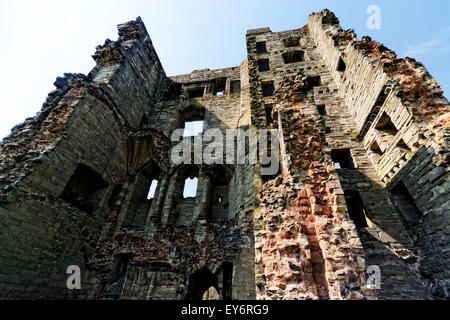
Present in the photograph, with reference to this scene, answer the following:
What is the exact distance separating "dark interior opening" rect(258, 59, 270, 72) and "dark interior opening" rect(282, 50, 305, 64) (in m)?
1.21

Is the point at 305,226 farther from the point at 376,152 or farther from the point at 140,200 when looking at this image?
the point at 140,200

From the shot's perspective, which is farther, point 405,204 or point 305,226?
point 405,204

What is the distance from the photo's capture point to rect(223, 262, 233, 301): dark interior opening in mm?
6723

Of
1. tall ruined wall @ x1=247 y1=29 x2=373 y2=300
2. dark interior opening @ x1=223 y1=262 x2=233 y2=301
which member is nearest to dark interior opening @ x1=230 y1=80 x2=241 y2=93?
tall ruined wall @ x1=247 y1=29 x2=373 y2=300

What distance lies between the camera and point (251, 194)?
726 centimetres

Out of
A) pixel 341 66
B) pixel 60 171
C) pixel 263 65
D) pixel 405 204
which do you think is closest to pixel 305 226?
pixel 405 204

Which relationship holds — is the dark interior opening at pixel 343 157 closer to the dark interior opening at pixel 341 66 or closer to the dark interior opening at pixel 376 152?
the dark interior opening at pixel 376 152

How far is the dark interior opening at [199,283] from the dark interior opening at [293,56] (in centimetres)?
1340

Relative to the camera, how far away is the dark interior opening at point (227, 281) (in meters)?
6.72

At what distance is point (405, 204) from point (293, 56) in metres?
11.2

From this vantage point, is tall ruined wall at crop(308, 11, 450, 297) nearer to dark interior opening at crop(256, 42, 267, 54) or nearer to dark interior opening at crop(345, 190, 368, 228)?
dark interior opening at crop(345, 190, 368, 228)

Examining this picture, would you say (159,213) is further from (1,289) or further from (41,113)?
(41,113)

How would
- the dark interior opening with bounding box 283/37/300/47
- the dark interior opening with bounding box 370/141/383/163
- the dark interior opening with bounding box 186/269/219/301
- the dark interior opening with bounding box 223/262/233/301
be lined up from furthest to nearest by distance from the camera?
the dark interior opening with bounding box 283/37/300/47 → the dark interior opening with bounding box 370/141/383/163 → the dark interior opening with bounding box 186/269/219/301 → the dark interior opening with bounding box 223/262/233/301

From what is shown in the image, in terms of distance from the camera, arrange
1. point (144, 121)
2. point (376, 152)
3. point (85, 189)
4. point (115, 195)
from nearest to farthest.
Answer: point (376, 152), point (85, 189), point (115, 195), point (144, 121)
